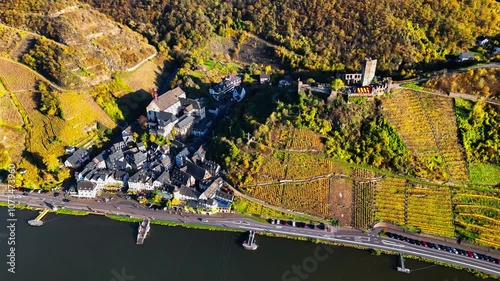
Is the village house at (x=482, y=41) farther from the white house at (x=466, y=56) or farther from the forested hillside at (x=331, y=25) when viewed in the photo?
the white house at (x=466, y=56)

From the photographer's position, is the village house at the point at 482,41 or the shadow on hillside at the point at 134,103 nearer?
the village house at the point at 482,41

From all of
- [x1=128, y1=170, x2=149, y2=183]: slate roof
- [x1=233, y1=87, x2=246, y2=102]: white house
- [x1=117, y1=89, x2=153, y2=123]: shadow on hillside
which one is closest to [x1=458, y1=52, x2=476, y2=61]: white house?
[x1=233, y1=87, x2=246, y2=102]: white house

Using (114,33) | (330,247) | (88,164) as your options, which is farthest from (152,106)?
(330,247)

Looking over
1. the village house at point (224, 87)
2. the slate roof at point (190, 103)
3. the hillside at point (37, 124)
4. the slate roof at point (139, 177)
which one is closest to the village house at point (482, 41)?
the village house at point (224, 87)

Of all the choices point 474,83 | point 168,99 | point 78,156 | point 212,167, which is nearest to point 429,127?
point 474,83

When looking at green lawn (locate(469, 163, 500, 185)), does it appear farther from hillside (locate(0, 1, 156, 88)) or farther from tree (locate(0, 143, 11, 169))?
tree (locate(0, 143, 11, 169))

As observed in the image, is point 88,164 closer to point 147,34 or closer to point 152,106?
point 152,106

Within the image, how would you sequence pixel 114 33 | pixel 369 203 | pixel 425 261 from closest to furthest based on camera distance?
1. pixel 425 261
2. pixel 369 203
3. pixel 114 33
